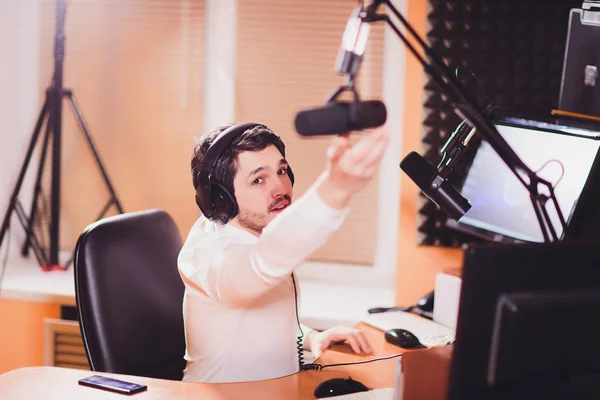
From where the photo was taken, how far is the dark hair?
1.57 m

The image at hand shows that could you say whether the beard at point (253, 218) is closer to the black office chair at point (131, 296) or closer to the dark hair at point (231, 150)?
the dark hair at point (231, 150)

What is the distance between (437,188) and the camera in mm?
1392

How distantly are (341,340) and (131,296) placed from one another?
0.53 m

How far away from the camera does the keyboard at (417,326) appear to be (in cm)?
188

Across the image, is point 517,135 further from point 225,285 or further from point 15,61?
point 15,61

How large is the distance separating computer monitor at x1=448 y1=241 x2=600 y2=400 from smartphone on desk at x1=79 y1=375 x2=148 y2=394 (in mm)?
695

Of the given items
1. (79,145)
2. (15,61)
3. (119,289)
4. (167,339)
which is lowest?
(167,339)

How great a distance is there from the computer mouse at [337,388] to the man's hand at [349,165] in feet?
1.34

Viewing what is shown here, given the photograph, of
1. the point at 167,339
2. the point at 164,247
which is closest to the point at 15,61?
the point at 164,247

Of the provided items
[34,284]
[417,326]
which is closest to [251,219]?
[417,326]

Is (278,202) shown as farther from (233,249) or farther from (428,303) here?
(428,303)

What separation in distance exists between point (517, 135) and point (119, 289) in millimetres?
1181

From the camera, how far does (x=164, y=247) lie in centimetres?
187

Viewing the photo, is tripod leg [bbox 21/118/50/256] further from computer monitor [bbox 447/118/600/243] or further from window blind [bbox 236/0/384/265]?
computer monitor [bbox 447/118/600/243]
